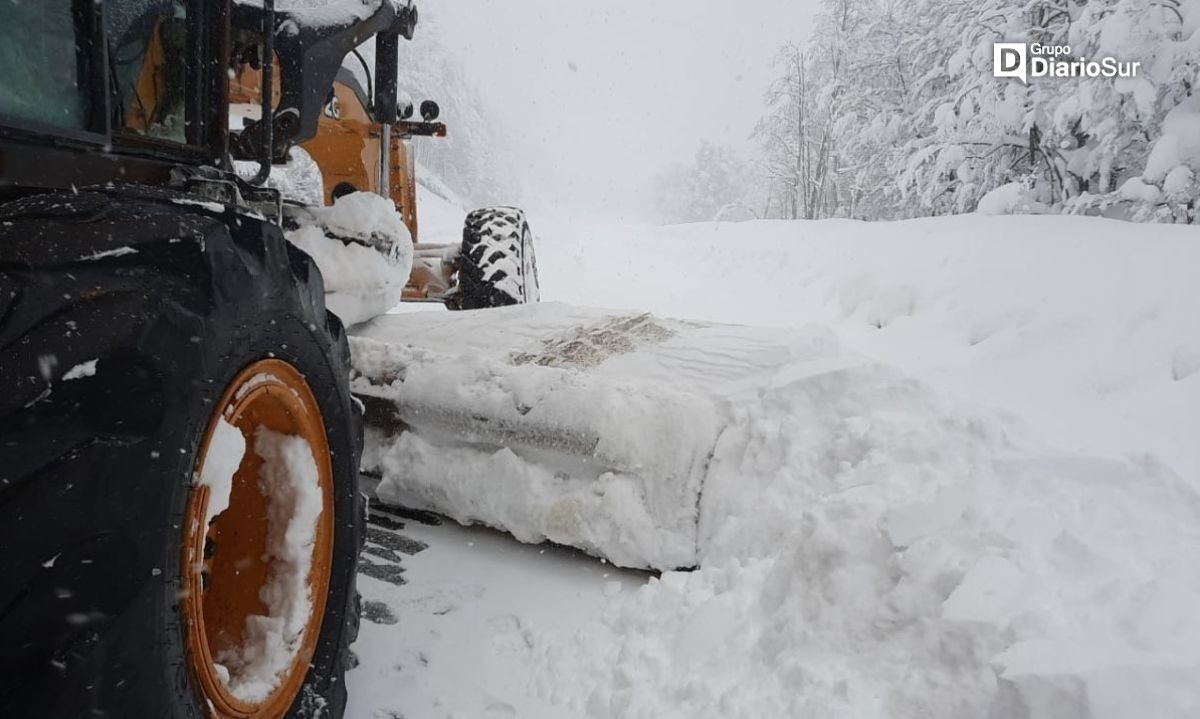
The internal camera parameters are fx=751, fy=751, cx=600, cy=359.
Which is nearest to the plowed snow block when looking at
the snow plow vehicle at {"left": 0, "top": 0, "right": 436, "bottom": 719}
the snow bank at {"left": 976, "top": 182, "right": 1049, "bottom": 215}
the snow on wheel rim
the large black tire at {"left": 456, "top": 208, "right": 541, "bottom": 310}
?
the snow plow vehicle at {"left": 0, "top": 0, "right": 436, "bottom": 719}

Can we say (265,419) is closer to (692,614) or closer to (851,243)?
(692,614)

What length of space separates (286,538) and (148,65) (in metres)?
1.10

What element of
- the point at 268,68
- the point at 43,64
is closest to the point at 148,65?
the point at 268,68

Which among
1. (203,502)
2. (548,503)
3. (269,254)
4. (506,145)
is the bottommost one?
(548,503)

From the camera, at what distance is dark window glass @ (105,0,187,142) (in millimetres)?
1575

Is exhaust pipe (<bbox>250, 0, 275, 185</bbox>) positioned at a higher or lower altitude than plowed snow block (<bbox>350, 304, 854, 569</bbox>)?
higher

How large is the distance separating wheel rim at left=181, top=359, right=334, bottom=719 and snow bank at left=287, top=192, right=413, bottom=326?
52.9 inches

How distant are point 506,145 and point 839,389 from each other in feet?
251

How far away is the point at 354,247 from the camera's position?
9.64 feet

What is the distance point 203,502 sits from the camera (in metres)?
1.17

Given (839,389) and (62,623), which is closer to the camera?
(62,623)

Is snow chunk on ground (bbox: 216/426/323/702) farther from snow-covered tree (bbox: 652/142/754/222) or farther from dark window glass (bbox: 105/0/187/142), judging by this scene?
snow-covered tree (bbox: 652/142/754/222)

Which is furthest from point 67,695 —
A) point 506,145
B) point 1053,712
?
point 506,145

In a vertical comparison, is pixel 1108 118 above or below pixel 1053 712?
above
